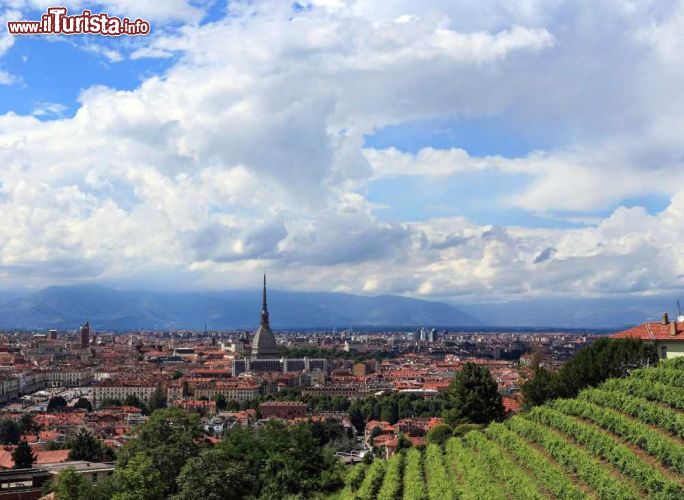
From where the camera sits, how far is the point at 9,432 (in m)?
66.9

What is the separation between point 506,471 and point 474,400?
1724 cm

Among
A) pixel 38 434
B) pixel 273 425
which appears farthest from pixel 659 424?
pixel 38 434

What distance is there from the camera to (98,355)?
182 meters

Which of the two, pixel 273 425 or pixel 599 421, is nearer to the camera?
pixel 599 421

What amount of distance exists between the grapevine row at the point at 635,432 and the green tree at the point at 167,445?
14.0 m

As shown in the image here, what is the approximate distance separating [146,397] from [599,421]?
98097mm

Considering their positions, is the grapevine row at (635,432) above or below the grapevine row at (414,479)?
above

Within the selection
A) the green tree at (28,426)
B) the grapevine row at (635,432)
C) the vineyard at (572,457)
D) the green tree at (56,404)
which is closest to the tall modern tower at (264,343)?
the green tree at (56,404)

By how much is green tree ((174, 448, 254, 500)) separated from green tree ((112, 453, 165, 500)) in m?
0.76

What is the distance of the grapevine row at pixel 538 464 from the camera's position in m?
17.5

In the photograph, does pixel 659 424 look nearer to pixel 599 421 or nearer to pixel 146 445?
pixel 599 421

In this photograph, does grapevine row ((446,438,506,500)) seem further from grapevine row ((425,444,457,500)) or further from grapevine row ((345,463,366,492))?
grapevine row ((345,463,366,492))

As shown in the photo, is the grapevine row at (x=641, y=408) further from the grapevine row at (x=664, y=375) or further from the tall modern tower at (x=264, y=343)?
the tall modern tower at (x=264, y=343)

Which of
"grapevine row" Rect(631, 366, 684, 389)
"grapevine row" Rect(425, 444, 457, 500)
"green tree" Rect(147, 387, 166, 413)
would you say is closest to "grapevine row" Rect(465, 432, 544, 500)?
"grapevine row" Rect(425, 444, 457, 500)
